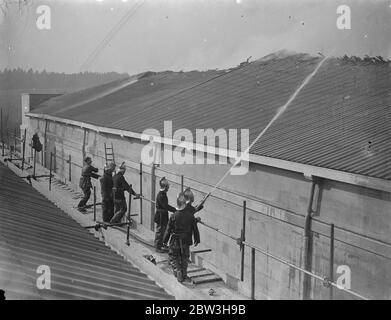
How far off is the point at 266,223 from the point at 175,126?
16.9ft

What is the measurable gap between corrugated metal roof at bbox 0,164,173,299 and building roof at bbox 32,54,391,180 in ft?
11.8

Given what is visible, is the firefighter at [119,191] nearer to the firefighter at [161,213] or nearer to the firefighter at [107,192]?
the firefighter at [107,192]

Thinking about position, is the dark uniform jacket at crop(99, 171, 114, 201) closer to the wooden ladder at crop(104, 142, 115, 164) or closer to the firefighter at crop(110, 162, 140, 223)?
the firefighter at crop(110, 162, 140, 223)

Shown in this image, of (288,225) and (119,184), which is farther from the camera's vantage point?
(119,184)

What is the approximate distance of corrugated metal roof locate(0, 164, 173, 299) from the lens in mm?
6285

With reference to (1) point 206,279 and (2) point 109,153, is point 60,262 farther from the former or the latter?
(2) point 109,153

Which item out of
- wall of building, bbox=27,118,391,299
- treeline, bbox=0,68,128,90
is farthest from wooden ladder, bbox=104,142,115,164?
treeline, bbox=0,68,128,90

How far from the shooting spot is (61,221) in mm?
11117

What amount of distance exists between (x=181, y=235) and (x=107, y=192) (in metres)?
4.64

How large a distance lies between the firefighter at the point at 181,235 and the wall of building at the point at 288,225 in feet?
3.00

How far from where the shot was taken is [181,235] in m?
8.20

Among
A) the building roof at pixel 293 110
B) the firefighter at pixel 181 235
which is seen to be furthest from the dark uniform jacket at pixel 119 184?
the firefighter at pixel 181 235

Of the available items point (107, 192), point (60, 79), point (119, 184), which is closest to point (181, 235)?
point (119, 184)
